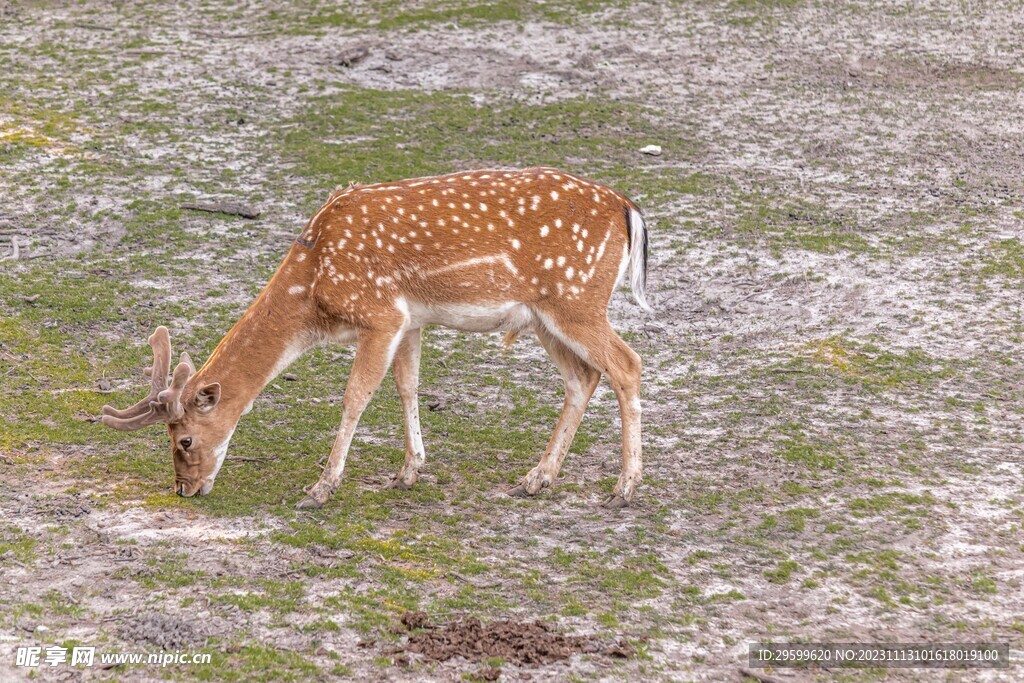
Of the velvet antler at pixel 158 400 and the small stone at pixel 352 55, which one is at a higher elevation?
the small stone at pixel 352 55

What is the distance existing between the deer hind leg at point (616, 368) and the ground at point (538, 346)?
300mm

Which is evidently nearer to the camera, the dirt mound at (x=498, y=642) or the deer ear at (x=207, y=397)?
the dirt mound at (x=498, y=642)

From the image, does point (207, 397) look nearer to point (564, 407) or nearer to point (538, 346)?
point (564, 407)

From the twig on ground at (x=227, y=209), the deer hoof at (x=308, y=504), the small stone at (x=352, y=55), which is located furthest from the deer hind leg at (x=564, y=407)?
the small stone at (x=352, y=55)

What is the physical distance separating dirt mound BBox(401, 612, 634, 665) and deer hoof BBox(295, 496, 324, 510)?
1.46 meters

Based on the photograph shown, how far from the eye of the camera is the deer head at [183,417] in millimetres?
6918

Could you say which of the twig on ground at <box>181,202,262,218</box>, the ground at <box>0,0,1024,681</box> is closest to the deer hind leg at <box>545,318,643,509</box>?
the ground at <box>0,0,1024,681</box>

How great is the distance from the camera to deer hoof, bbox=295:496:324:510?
23.0ft

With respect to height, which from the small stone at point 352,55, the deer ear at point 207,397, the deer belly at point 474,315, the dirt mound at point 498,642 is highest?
the small stone at point 352,55

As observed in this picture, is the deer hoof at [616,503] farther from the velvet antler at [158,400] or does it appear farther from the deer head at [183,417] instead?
the velvet antler at [158,400]

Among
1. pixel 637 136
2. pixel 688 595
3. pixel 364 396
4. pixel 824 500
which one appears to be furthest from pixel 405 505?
pixel 637 136

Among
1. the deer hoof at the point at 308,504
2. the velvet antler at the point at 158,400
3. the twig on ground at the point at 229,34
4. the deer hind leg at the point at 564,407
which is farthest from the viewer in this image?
the twig on ground at the point at 229,34

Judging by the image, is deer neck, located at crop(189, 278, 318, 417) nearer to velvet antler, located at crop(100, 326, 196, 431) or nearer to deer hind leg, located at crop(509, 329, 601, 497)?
velvet antler, located at crop(100, 326, 196, 431)

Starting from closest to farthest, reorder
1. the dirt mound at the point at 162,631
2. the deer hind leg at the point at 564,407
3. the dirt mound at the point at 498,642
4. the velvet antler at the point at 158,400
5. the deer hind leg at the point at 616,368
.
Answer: the dirt mound at the point at 162,631
the dirt mound at the point at 498,642
the velvet antler at the point at 158,400
the deer hind leg at the point at 616,368
the deer hind leg at the point at 564,407
